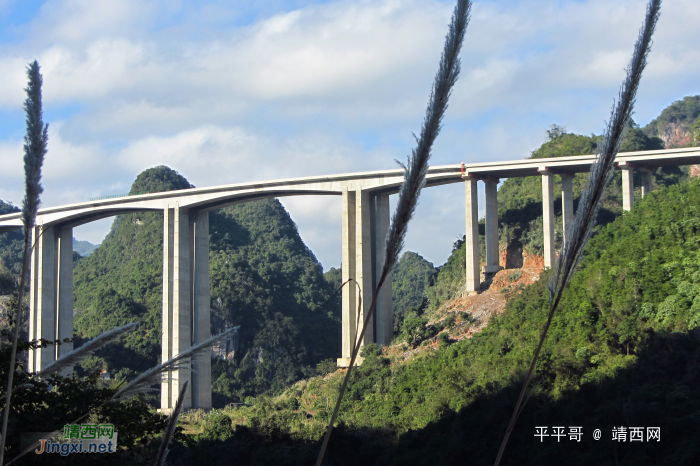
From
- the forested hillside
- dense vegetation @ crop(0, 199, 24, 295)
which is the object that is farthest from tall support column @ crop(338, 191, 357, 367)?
dense vegetation @ crop(0, 199, 24, 295)

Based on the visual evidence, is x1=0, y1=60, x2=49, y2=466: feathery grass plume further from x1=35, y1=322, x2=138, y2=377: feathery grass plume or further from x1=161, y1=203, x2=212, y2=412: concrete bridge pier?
x1=161, y1=203, x2=212, y2=412: concrete bridge pier

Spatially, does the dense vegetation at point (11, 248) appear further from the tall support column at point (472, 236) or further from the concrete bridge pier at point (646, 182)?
the concrete bridge pier at point (646, 182)

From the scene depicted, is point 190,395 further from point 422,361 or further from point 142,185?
point 142,185

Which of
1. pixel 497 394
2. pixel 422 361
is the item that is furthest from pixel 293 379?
pixel 497 394

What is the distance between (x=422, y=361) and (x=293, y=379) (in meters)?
27.4

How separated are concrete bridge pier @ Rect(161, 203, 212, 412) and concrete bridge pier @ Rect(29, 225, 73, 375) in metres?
8.32

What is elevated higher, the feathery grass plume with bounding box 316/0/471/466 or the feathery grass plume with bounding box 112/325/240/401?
the feathery grass plume with bounding box 316/0/471/466

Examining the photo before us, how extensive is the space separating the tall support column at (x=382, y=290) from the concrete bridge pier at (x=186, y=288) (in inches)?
446

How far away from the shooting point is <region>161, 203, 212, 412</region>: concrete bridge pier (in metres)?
40.1

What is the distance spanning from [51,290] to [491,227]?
2874 cm

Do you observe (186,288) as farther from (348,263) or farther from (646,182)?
(646,182)

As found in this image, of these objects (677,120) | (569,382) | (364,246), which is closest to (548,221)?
(364,246)

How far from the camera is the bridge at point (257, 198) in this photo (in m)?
33.0

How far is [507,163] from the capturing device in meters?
33.3
